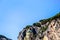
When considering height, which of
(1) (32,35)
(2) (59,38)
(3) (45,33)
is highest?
(1) (32,35)

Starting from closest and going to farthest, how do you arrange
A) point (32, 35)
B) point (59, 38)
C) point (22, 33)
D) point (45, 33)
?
point (59, 38)
point (45, 33)
point (32, 35)
point (22, 33)

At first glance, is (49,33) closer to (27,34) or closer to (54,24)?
(54,24)

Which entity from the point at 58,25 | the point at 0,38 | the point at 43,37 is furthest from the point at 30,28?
the point at 0,38

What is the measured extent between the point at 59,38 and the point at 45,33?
8246 mm

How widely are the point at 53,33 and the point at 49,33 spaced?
1836 millimetres

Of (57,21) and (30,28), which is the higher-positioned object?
(30,28)

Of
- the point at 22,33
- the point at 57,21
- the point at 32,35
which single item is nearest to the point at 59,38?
the point at 57,21

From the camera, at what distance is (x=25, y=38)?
11775 cm

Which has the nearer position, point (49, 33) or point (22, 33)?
point (49, 33)

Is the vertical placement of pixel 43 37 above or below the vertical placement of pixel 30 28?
below

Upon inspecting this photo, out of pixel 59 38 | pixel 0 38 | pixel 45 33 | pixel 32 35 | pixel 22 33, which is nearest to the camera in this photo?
pixel 59 38

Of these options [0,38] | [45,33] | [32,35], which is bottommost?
[45,33]

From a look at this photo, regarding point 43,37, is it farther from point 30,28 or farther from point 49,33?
point 30,28

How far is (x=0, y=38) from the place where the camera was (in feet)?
586
